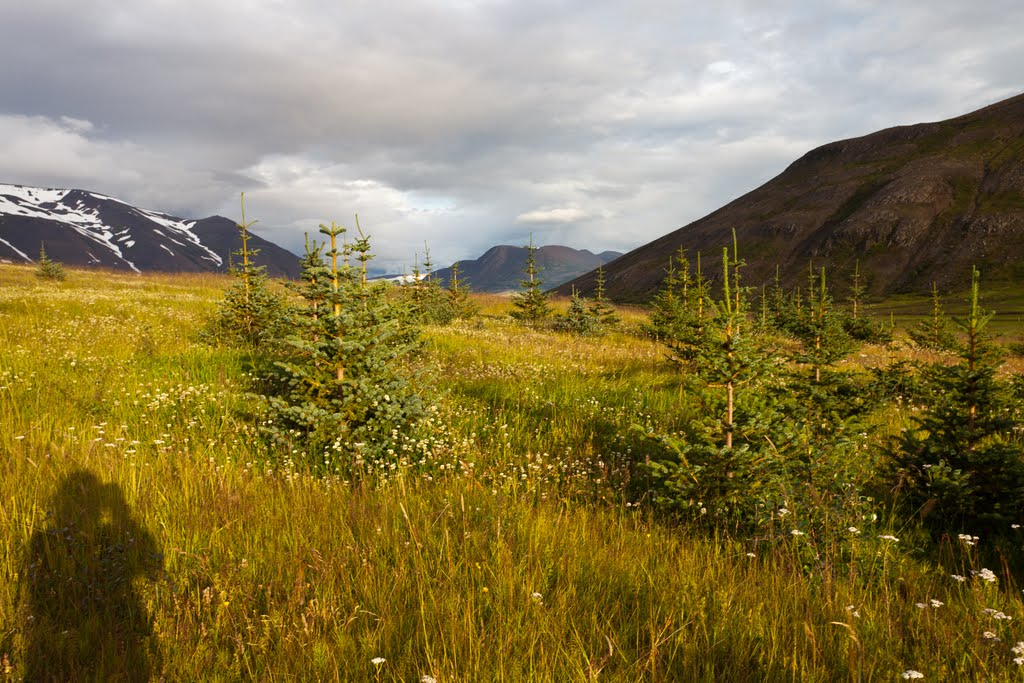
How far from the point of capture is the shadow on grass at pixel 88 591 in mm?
1946

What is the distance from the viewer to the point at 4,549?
257 centimetres

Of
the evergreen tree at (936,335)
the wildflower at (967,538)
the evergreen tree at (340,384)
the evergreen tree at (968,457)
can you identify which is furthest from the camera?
the evergreen tree at (936,335)

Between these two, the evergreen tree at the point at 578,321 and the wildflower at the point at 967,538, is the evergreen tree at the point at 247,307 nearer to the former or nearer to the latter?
the evergreen tree at the point at 578,321

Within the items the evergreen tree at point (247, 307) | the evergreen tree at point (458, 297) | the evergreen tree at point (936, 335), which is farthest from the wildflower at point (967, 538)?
the evergreen tree at point (458, 297)

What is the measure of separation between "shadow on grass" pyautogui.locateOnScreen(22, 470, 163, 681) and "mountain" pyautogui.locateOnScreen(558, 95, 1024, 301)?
8286 centimetres

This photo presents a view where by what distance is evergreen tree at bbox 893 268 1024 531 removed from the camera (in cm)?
397

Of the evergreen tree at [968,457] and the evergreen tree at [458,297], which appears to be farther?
the evergreen tree at [458,297]

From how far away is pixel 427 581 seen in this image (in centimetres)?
249

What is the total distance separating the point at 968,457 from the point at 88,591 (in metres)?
6.75

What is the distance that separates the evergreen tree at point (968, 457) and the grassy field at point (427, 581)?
15.9 inches

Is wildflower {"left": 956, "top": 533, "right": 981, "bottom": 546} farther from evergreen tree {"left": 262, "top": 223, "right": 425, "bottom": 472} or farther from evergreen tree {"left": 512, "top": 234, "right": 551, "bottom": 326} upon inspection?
evergreen tree {"left": 512, "top": 234, "right": 551, "bottom": 326}

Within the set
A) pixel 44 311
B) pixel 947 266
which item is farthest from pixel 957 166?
pixel 44 311

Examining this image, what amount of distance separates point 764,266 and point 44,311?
446 feet

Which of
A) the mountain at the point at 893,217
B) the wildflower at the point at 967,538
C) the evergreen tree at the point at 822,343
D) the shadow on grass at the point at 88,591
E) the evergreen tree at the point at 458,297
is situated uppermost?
the mountain at the point at 893,217
